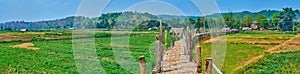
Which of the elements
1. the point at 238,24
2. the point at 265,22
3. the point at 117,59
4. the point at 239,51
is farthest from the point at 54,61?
the point at 238,24

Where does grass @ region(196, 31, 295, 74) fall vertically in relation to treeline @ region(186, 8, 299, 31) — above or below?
below

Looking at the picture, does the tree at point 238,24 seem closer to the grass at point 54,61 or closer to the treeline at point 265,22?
the treeline at point 265,22

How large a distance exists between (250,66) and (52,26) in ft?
352

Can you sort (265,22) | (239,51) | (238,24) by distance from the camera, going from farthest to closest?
(238,24) < (265,22) < (239,51)

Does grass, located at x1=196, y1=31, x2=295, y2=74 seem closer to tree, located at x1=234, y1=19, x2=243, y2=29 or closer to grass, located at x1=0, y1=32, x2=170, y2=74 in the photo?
grass, located at x1=0, y1=32, x2=170, y2=74

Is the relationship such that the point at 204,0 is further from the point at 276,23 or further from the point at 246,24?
the point at 246,24

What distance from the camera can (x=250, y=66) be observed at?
12.6 meters

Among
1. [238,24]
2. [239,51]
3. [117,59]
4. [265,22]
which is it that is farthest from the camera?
[238,24]

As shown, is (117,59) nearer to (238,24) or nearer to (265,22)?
(265,22)

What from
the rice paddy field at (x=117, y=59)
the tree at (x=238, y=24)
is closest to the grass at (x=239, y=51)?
the rice paddy field at (x=117, y=59)

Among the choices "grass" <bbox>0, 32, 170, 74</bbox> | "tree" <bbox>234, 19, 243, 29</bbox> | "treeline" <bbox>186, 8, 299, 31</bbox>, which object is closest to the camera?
"grass" <bbox>0, 32, 170, 74</bbox>

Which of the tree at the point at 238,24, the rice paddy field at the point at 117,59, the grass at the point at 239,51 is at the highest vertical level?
the tree at the point at 238,24

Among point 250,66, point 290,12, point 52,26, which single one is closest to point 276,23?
point 290,12

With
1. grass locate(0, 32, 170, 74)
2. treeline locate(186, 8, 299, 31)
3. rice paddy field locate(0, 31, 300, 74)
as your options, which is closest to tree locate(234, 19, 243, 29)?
treeline locate(186, 8, 299, 31)
